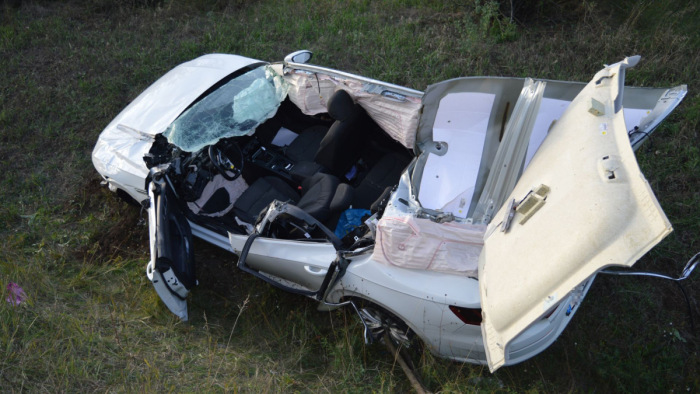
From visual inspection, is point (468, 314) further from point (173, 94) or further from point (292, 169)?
point (173, 94)

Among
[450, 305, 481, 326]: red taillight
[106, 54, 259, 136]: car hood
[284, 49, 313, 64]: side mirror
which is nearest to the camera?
[450, 305, 481, 326]: red taillight

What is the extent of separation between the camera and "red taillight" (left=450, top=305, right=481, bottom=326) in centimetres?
367

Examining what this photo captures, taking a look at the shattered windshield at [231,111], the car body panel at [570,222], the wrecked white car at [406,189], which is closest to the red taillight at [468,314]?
the wrecked white car at [406,189]

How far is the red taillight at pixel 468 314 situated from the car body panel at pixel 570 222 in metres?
0.37

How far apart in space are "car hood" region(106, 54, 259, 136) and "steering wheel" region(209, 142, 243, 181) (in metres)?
0.58

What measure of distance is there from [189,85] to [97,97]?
2.55 meters

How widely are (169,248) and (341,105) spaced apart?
1952 mm

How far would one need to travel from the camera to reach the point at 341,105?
198 inches

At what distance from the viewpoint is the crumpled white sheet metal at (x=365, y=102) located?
4.80m

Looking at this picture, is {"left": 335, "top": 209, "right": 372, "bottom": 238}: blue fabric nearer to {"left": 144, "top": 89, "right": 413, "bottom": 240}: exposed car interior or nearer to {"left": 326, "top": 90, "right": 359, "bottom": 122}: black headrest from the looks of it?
{"left": 144, "top": 89, "right": 413, "bottom": 240}: exposed car interior

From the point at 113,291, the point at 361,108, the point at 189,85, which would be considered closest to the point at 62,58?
the point at 189,85

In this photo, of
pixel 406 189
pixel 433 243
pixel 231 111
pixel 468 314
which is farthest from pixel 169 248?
pixel 468 314

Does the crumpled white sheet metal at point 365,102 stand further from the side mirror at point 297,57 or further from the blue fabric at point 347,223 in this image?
the blue fabric at point 347,223

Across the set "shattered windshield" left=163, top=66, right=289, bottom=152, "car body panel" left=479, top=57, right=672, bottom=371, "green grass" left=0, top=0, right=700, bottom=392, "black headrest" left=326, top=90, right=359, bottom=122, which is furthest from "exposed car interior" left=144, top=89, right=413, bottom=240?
"car body panel" left=479, top=57, right=672, bottom=371
